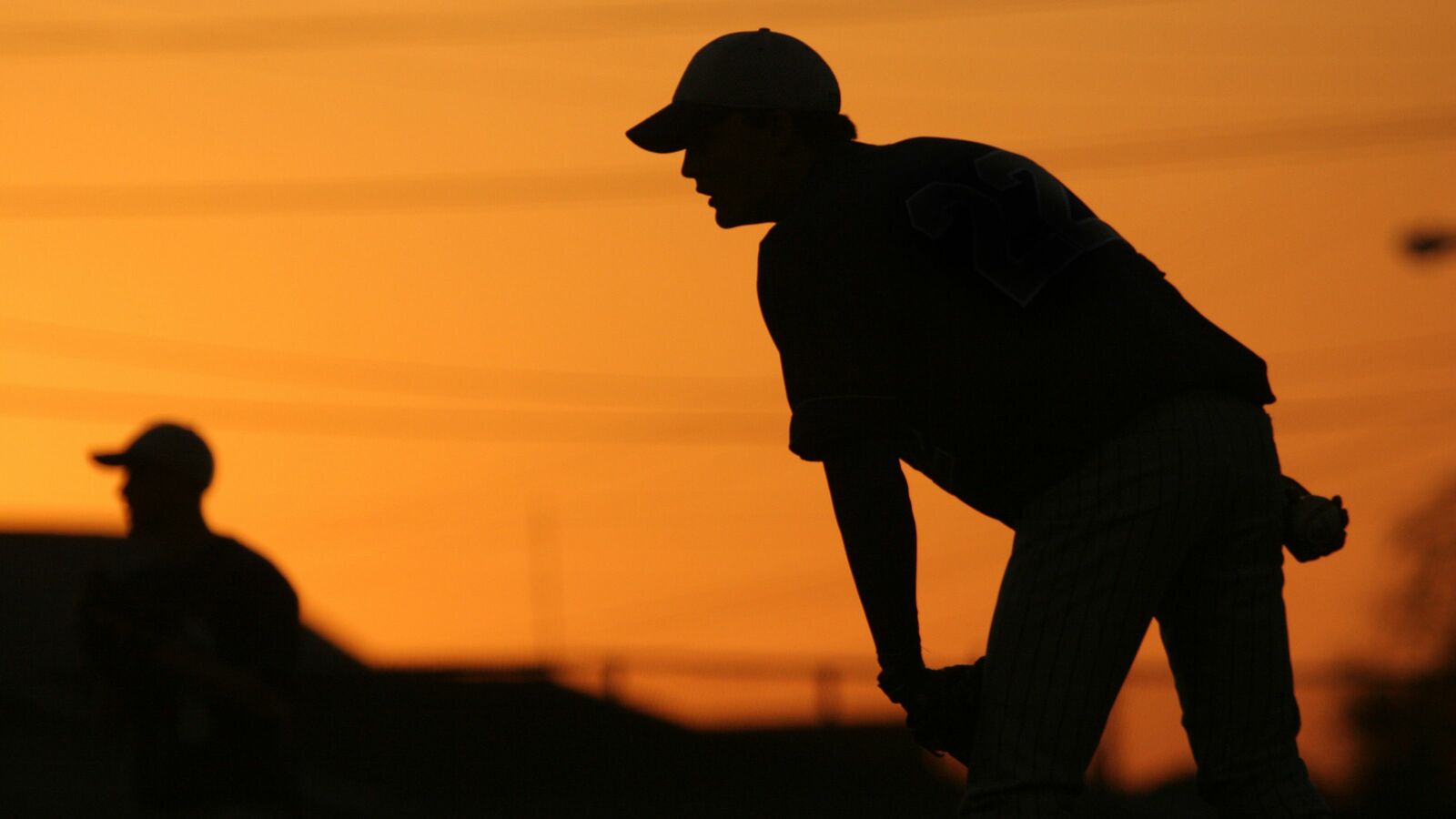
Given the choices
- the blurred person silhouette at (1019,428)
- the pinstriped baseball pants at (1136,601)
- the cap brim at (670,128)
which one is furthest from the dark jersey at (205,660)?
the pinstriped baseball pants at (1136,601)

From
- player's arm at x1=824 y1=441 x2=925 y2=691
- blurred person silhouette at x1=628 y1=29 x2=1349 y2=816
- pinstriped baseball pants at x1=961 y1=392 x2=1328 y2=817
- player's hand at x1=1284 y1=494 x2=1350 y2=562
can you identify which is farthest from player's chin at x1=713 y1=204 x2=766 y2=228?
player's hand at x1=1284 y1=494 x2=1350 y2=562

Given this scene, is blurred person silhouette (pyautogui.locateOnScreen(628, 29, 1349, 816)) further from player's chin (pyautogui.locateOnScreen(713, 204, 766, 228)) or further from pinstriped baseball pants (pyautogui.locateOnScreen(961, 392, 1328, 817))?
player's chin (pyautogui.locateOnScreen(713, 204, 766, 228))

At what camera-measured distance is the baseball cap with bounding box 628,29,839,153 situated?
4516mm

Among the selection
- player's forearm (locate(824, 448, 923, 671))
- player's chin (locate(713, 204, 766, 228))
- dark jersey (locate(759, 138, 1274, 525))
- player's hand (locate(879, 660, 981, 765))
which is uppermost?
player's chin (locate(713, 204, 766, 228))

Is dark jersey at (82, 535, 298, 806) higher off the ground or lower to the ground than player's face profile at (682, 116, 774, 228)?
lower

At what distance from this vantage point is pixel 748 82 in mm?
4523

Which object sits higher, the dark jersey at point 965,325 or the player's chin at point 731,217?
the player's chin at point 731,217

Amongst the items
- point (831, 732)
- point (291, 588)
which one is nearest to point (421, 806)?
point (831, 732)

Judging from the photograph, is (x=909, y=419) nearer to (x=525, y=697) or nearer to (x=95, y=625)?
(x=95, y=625)

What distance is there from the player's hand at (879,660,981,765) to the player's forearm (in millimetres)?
116

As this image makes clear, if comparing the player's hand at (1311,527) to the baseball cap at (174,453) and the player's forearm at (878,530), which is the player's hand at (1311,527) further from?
the baseball cap at (174,453)

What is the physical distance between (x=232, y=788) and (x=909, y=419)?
2591 mm

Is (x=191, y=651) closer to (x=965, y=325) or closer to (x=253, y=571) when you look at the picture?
(x=253, y=571)

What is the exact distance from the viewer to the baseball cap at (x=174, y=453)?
253 inches
